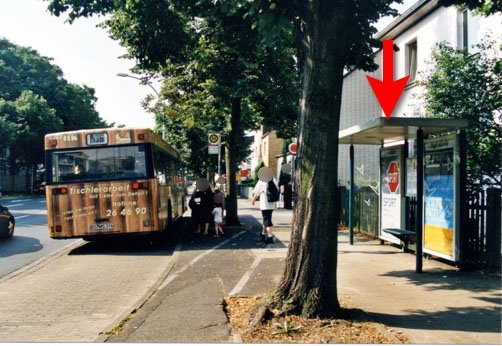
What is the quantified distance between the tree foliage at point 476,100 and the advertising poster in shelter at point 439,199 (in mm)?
830

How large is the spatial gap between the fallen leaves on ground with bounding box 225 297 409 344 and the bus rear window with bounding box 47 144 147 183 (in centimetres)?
736

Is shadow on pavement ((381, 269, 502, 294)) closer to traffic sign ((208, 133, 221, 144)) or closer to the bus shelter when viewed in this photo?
the bus shelter

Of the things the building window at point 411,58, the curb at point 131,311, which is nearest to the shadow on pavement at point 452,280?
the curb at point 131,311

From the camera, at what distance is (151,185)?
12.3 metres

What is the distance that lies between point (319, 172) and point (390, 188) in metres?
6.42

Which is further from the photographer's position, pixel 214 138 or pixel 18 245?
pixel 214 138

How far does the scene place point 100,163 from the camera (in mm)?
12352

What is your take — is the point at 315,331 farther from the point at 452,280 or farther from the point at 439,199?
the point at 439,199

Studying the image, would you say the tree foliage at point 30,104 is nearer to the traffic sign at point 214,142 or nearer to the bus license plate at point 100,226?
the traffic sign at point 214,142

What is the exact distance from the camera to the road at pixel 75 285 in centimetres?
605

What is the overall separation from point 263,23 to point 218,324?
327 centimetres


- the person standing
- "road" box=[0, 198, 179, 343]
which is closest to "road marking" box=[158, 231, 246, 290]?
"road" box=[0, 198, 179, 343]

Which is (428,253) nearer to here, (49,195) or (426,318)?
(426,318)

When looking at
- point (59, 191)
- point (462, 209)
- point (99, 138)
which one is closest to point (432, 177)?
point (462, 209)
